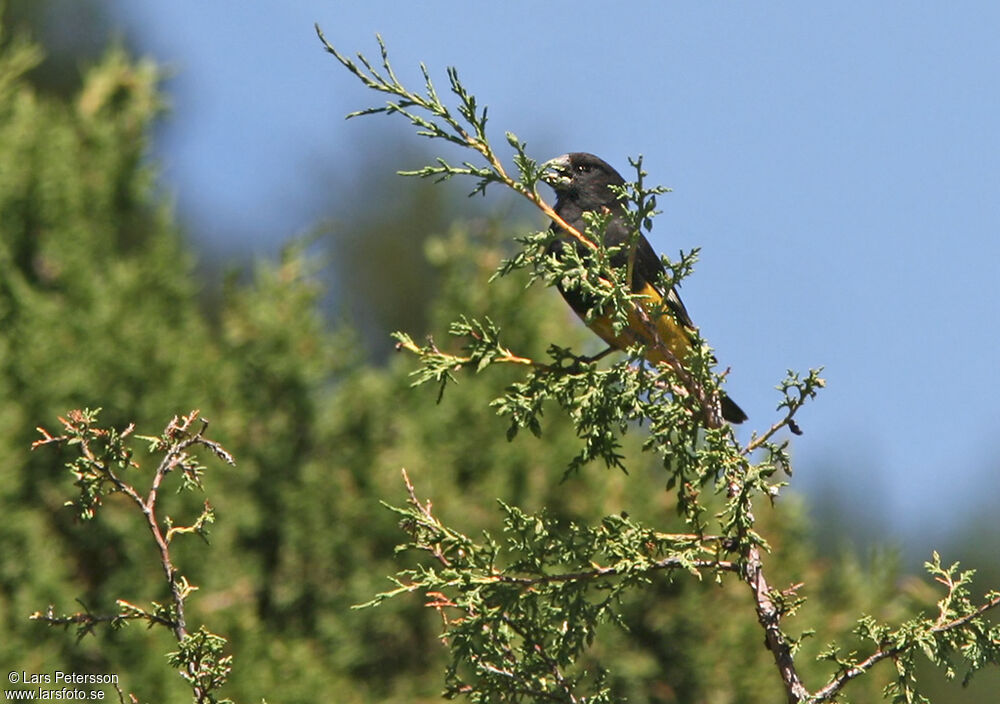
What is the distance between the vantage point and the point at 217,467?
6.70 meters

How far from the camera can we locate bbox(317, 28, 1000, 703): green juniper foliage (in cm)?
302

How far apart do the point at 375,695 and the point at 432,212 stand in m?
7.84

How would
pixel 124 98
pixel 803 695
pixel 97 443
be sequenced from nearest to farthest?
pixel 803 695 < pixel 97 443 < pixel 124 98

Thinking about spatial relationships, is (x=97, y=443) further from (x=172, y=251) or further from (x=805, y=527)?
(x=805, y=527)

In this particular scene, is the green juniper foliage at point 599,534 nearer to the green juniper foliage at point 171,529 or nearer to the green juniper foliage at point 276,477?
the green juniper foliage at point 171,529

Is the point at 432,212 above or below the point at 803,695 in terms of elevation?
above

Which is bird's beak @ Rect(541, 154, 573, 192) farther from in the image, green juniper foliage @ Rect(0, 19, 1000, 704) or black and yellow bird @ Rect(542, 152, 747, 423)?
green juniper foliage @ Rect(0, 19, 1000, 704)

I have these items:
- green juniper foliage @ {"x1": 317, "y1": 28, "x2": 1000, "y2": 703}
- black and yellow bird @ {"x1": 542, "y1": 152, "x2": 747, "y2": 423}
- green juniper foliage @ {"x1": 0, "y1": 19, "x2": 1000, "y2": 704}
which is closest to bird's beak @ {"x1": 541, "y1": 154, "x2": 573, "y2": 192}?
black and yellow bird @ {"x1": 542, "y1": 152, "x2": 747, "y2": 423}

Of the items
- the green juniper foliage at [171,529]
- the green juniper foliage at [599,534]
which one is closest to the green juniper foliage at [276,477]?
the green juniper foliage at [599,534]

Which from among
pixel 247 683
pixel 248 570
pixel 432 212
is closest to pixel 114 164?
pixel 248 570

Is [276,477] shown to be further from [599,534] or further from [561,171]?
[599,534]

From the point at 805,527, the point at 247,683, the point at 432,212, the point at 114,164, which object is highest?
the point at 432,212

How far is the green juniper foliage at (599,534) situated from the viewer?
3.02 meters

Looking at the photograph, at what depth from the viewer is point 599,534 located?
3211mm
